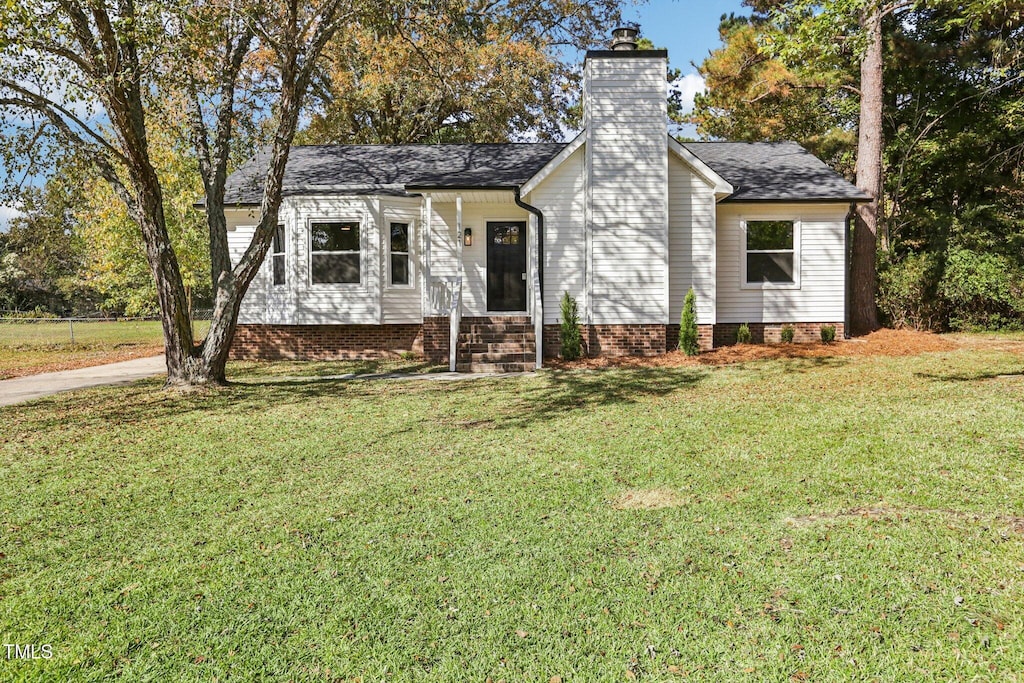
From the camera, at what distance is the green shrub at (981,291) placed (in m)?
14.1

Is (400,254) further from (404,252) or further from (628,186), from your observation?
(628,186)

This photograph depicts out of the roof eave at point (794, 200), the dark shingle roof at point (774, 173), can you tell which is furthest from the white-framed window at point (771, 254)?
the dark shingle roof at point (774, 173)

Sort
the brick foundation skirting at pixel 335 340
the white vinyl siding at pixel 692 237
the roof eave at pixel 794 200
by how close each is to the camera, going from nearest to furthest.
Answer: the white vinyl siding at pixel 692 237 → the roof eave at pixel 794 200 → the brick foundation skirting at pixel 335 340

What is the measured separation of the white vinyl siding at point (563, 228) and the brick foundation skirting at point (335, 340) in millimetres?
3504

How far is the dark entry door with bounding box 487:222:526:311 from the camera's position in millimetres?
13586

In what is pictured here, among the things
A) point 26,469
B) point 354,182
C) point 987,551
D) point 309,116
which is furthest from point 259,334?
point 987,551

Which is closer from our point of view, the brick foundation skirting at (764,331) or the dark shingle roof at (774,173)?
the dark shingle roof at (774,173)

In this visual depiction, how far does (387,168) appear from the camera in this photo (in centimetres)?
1526

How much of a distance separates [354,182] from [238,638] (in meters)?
12.8

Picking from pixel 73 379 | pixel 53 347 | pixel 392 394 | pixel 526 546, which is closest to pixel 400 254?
pixel 392 394

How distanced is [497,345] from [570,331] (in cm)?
149

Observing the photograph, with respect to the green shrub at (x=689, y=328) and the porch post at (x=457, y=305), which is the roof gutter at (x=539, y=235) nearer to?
the porch post at (x=457, y=305)

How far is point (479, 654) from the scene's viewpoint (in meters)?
2.81

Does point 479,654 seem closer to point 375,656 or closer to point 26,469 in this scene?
point 375,656
